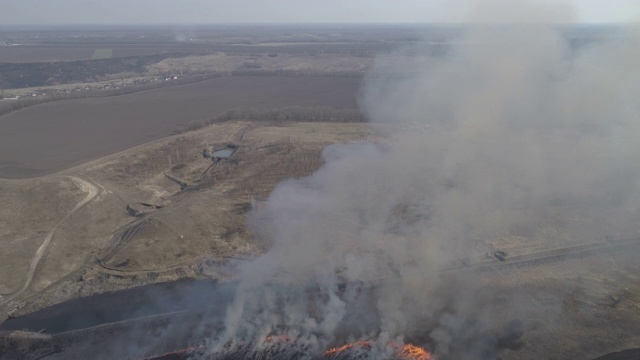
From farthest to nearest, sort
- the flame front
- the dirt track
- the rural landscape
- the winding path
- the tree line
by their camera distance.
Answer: the tree line, the dirt track, the winding path, the rural landscape, the flame front

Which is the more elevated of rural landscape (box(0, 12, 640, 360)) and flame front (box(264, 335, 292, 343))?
rural landscape (box(0, 12, 640, 360))

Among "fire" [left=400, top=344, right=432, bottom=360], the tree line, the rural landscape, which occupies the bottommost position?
"fire" [left=400, top=344, right=432, bottom=360]

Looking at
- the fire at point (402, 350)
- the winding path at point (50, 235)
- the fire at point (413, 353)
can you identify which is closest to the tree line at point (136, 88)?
the winding path at point (50, 235)

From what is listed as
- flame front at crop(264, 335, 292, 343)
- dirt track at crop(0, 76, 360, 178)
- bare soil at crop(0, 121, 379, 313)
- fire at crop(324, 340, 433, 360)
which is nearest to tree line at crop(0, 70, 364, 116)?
dirt track at crop(0, 76, 360, 178)

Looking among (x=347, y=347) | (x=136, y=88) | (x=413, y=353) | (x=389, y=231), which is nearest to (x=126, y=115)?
Answer: (x=136, y=88)

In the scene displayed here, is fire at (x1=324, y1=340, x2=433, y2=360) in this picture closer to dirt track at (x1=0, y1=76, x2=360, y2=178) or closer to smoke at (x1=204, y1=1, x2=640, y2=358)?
smoke at (x1=204, y1=1, x2=640, y2=358)

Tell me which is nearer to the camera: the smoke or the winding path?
the smoke

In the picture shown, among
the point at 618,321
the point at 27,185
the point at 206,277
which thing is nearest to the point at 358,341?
the point at 206,277
